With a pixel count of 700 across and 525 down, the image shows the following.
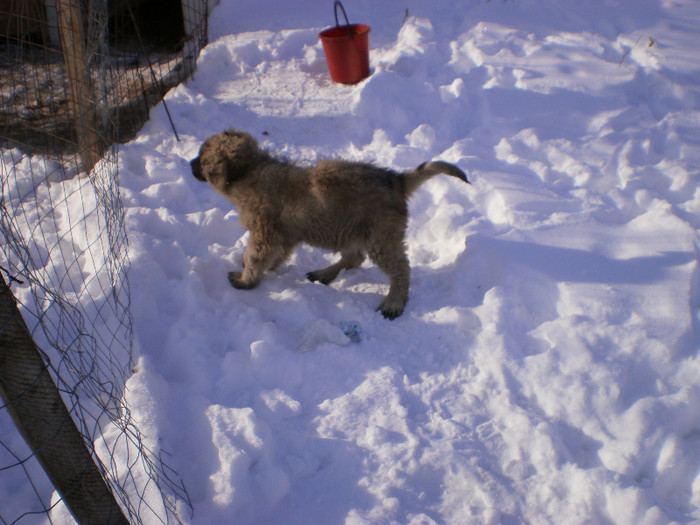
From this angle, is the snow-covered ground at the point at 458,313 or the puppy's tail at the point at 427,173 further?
the puppy's tail at the point at 427,173

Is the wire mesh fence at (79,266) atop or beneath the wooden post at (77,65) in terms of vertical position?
beneath

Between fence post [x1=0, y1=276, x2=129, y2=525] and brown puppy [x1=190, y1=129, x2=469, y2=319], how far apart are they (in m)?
Answer: 2.30

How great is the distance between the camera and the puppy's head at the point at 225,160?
419 centimetres

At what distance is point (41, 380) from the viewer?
1.82m

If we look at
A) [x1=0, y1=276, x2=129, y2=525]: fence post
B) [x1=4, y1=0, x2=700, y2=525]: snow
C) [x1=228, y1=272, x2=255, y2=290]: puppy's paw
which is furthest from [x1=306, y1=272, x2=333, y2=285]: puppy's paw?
[x1=0, y1=276, x2=129, y2=525]: fence post

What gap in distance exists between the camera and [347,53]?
668cm

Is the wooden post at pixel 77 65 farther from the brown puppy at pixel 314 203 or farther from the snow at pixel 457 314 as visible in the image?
the brown puppy at pixel 314 203

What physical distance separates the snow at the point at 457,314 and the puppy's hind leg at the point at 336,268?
3.7 inches

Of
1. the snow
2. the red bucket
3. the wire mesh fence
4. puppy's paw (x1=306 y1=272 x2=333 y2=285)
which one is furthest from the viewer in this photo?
Result: the red bucket

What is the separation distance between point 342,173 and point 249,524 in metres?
2.42

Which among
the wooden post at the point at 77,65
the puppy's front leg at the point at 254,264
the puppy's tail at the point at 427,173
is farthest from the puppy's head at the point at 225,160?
the puppy's tail at the point at 427,173

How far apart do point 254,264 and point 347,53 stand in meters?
3.69

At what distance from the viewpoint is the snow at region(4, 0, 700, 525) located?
2.74 metres

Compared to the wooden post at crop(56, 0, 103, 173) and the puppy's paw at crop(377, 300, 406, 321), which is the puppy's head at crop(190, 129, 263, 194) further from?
the puppy's paw at crop(377, 300, 406, 321)
